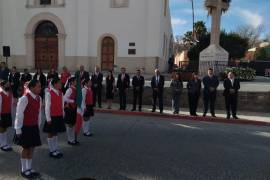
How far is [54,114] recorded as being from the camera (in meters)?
7.18

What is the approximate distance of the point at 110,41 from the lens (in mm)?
28484

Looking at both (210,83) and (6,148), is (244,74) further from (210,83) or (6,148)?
(6,148)

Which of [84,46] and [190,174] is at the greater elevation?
[84,46]

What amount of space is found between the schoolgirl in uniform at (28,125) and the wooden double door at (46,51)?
24160mm

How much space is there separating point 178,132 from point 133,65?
18.2 meters

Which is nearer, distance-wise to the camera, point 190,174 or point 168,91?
point 190,174

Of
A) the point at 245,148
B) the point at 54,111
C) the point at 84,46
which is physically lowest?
the point at 245,148

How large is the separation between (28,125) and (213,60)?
18.2 meters

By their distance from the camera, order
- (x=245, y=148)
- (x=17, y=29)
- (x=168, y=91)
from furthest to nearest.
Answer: (x=17, y=29) → (x=168, y=91) → (x=245, y=148)

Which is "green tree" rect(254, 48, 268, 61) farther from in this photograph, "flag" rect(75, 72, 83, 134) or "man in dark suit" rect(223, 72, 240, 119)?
"flag" rect(75, 72, 83, 134)

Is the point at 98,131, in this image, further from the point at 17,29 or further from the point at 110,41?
the point at 17,29

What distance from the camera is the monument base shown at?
72.6ft

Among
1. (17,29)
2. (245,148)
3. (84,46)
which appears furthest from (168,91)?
(17,29)

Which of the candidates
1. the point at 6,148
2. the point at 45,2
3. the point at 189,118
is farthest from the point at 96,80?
the point at 45,2
